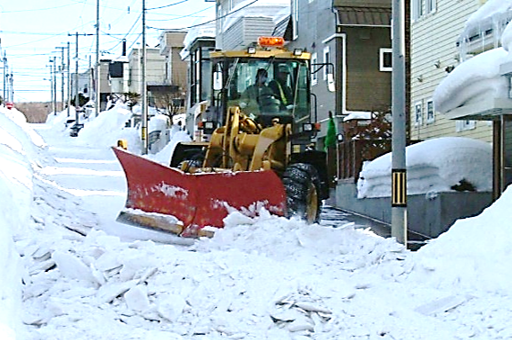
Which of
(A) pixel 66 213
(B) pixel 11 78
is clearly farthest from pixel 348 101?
(B) pixel 11 78

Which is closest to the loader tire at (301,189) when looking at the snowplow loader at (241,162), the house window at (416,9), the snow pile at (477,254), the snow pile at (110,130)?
the snowplow loader at (241,162)

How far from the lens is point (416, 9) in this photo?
2484 centimetres

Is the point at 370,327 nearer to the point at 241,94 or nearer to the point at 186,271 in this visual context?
the point at 186,271

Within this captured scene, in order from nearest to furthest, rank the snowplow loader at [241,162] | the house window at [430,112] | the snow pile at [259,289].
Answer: the snow pile at [259,289] → the snowplow loader at [241,162] → the house window at [430,112]

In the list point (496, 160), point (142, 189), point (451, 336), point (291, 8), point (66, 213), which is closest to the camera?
point (451, 336)

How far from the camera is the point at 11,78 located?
344 ft

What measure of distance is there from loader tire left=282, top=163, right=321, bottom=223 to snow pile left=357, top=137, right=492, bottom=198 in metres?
3.25

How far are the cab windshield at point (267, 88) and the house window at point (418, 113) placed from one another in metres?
10.6

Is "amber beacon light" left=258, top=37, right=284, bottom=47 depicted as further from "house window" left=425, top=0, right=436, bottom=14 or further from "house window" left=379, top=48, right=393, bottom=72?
"house window" left=379, top=48, right=393, bottom=72

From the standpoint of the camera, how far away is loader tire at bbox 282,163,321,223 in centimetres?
1259

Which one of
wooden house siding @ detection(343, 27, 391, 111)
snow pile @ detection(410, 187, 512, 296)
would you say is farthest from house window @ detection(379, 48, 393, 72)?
snow pile @ detection(410, 187, 512, 296)

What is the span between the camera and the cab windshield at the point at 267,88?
1423 centimetres

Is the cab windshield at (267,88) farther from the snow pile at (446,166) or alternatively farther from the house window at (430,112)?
the house window at (430,112)

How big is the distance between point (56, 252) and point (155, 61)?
7595 cm
